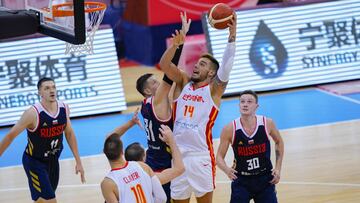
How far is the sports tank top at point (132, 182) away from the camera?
6266 millimetres

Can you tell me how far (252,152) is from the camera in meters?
7.79

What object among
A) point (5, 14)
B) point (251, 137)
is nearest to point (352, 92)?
point (251, 137)

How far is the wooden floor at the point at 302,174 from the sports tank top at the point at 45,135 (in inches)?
50.3

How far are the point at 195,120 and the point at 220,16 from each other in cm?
98

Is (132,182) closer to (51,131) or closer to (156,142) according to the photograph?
(156,142)

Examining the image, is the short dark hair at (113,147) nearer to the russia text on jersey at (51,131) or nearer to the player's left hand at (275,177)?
the player's left hand at (275,177)

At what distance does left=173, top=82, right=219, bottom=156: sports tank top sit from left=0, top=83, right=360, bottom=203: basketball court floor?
62.2 inches

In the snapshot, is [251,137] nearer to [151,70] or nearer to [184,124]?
[184,124]

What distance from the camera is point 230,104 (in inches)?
536

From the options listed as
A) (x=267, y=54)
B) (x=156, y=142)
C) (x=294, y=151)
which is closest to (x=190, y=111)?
(x=156, y=142)

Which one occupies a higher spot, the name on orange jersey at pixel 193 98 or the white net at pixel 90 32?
the white net at pixel 90 32

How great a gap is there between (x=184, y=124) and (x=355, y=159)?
339cm

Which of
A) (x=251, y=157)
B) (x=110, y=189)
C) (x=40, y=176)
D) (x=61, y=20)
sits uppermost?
(x=61, y=20)

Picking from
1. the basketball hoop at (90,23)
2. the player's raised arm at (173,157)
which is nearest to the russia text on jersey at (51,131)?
the basketball hoop at (90,23)
